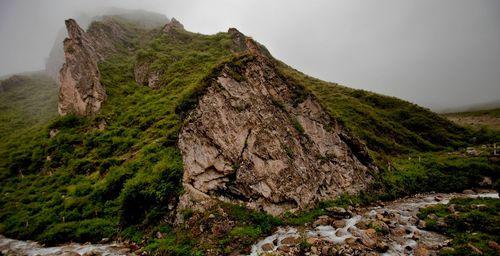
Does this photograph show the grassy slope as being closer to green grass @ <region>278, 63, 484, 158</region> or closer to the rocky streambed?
the rocky streambed

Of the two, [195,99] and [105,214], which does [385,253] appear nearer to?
[195,99]

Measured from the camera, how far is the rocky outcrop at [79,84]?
144 ft

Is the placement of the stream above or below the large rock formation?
below

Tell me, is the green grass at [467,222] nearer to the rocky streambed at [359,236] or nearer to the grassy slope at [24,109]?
the rocky streambed at [359,236]

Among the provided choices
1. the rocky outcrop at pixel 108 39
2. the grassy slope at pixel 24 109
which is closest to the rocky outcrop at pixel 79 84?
the grassy slope at pixel 24 109

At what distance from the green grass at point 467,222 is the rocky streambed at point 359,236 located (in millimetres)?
773

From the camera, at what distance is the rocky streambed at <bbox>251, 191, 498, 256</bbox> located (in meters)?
16.4

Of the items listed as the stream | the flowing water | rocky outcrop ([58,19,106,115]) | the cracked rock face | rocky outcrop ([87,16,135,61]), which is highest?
rocky outcrop ([87,16,135,61])

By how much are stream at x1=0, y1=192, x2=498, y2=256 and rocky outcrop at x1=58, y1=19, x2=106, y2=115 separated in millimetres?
25575

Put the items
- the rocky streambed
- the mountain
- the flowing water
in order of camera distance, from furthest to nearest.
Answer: the mountain < the flowing water < the rocky streambed

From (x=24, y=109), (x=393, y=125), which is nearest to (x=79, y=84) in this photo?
(x=24, y=109)

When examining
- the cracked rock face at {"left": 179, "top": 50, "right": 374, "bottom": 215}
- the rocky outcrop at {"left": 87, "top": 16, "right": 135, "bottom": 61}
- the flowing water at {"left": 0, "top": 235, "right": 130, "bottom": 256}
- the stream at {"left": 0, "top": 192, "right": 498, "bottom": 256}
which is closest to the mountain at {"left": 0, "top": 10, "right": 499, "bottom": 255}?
the cracked rock face at {"left": 179, "top": 50, "right": 374, "bottom": 215}

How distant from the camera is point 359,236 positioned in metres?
18.1

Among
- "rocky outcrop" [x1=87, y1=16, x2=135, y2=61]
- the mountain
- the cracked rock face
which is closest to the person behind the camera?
the mountain
